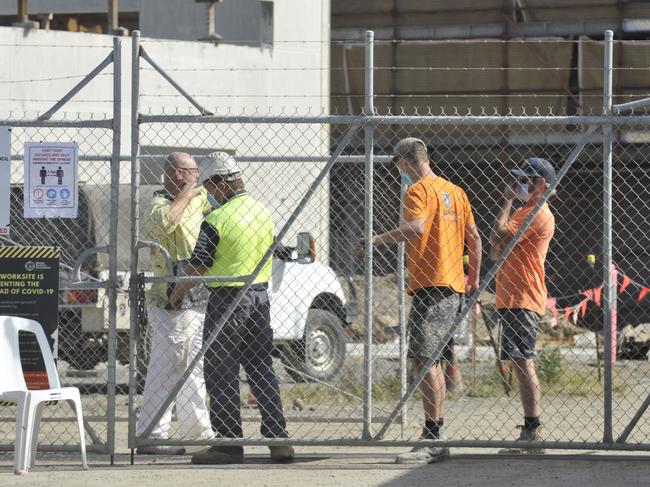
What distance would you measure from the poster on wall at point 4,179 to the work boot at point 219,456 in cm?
186

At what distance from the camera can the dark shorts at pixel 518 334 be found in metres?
8.96

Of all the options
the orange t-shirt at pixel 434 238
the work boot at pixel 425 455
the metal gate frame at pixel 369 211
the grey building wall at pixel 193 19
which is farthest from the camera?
the grey building wall at pixel 193 19

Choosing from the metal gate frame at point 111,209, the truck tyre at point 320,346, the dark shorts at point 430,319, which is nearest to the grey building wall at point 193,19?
the truck tyre at point 320,346

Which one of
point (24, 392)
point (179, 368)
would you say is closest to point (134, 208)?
point (179, 368)

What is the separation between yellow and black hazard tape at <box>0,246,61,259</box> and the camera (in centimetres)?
888

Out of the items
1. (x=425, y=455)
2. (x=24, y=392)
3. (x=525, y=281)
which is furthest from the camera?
(x=525, y=281)

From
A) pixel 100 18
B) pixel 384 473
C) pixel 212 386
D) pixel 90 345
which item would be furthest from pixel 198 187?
pixel 100 18

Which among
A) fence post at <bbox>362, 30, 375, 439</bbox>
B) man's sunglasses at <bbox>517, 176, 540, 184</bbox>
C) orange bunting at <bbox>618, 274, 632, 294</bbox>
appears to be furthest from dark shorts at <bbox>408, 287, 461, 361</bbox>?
orange bunting at <bbox>618, 274, 632, 294</bbox>

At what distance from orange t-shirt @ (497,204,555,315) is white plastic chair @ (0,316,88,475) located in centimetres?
278

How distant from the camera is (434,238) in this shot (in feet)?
29.1

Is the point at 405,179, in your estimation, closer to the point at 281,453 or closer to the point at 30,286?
the point at 281,453

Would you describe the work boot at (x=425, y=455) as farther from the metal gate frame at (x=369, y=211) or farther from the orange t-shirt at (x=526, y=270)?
the orange t-shirt at (x=526, y=270)

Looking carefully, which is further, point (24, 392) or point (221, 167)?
point (221, 167)

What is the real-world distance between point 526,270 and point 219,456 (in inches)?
89.7
